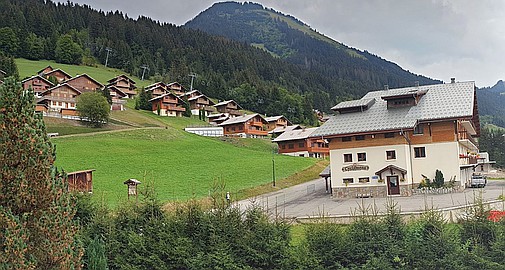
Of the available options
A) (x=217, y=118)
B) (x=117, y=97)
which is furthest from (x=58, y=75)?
(x=217, y=118)

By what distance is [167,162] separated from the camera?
50406 millimetres

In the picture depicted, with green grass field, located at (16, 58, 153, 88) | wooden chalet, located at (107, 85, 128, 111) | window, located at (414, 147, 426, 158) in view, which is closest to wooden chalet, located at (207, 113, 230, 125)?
wooden chalet, located at (107, 85, 128, 111)

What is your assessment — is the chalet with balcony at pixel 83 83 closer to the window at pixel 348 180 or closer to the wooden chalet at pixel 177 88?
the wooden chalet at pixel 177 88

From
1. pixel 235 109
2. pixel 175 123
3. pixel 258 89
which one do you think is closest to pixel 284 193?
pixel 175 123

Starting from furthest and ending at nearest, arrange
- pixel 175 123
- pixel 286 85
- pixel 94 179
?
pixel 286 85, pixel 175 123, pixel 94 179

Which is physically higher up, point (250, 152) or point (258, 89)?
point (258, 89)

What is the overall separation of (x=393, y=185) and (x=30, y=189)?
113 feet

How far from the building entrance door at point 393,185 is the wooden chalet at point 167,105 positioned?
6755 cm

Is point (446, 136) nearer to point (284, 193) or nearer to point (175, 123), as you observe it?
point (284, 193)

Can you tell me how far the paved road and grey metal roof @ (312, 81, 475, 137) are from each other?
582cm

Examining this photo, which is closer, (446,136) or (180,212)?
(180,212)

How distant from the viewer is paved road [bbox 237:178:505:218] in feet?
101

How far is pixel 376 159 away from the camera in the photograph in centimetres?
4081

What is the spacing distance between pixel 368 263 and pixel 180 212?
6.74 meters
